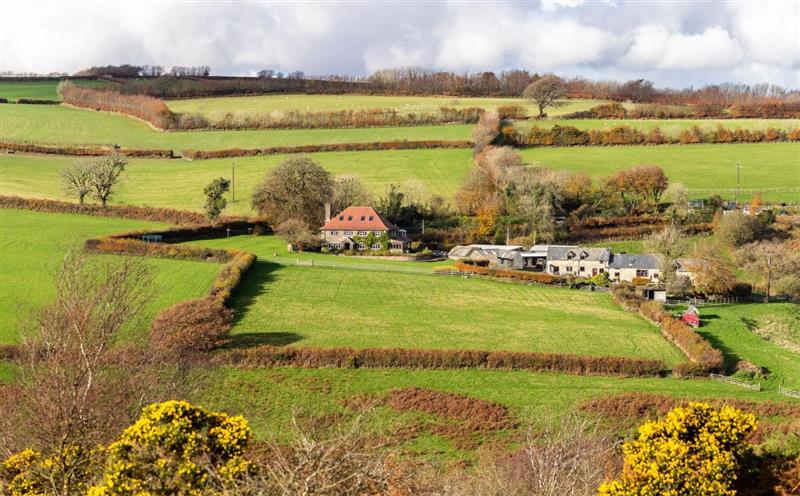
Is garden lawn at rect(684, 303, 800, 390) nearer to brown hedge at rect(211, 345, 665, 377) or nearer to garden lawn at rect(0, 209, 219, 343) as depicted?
brown hedge at rect(211, 345, 665, 377)

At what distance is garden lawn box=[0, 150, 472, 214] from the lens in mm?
81250

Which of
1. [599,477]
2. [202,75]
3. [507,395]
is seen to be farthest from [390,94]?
[599,477]

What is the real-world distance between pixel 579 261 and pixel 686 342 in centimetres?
2184

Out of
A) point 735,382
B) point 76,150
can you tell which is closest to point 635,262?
point 735,382

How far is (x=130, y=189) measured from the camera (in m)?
84.9

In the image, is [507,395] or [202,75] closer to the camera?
[507,395]

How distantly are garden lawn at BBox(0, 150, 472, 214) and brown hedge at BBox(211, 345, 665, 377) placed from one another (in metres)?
43.1

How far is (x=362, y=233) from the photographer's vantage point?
70.2 m

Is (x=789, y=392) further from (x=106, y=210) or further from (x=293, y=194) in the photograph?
(x=106, y=210)

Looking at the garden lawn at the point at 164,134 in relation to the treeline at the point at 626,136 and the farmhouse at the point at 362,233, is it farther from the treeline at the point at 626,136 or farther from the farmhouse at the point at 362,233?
the farmhouse at the point at 362,233

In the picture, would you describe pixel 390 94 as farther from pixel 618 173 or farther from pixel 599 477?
pixel 599 477

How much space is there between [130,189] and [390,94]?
6057 cm

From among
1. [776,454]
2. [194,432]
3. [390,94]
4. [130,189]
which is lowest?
[776,454]

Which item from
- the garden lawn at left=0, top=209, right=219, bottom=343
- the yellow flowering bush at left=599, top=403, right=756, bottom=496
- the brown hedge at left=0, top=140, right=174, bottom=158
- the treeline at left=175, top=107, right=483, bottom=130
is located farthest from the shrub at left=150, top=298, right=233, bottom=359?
the treeline at left=175, top=107, right=483, bottom=130
